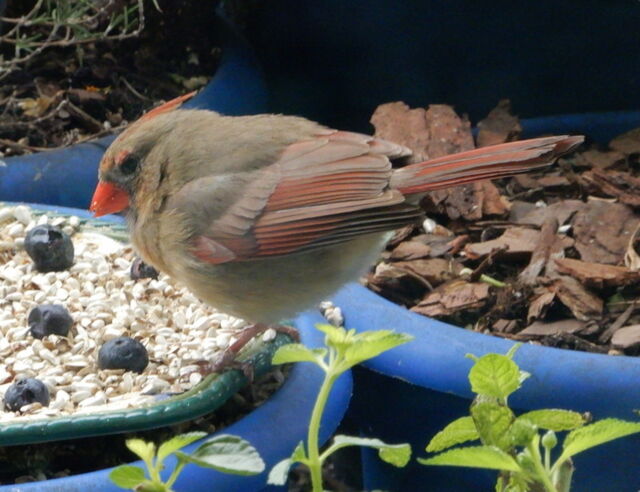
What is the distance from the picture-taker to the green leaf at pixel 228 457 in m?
1.01

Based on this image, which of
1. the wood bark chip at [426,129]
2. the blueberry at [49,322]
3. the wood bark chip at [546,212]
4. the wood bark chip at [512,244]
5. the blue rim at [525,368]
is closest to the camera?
the blue rim at [525,368]

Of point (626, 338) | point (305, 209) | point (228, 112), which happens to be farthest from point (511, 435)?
point (228, 112)

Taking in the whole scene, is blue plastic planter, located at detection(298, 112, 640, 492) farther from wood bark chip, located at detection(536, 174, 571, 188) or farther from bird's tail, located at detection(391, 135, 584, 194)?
wood bark chip, located at detection(536, 174, 571, 188)

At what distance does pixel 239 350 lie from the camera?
244 centimetres

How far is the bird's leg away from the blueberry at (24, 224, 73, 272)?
0.53m

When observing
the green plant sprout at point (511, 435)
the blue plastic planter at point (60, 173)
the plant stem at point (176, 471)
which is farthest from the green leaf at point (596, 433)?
the blue plastic planter at point (60, 173)

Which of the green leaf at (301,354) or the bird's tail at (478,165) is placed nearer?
the green leaf at (301,354)

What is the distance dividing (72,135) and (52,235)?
1.25 metres

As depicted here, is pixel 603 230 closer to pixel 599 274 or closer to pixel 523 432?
pixel 599 274

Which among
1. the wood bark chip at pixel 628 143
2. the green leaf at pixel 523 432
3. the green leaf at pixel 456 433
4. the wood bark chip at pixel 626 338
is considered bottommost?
the wood bark chip at pixel 626 338

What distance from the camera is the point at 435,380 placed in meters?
2.34

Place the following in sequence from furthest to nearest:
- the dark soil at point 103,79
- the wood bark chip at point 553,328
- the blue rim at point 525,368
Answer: the dark soil at point 103,79 → the wood bark chip at point 553,328 → the blue rim at point 525,368

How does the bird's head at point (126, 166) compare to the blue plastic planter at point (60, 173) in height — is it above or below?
above

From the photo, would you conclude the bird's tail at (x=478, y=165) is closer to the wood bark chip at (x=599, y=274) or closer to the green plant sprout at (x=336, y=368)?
the wood bark chip at (x=599, y=274)
